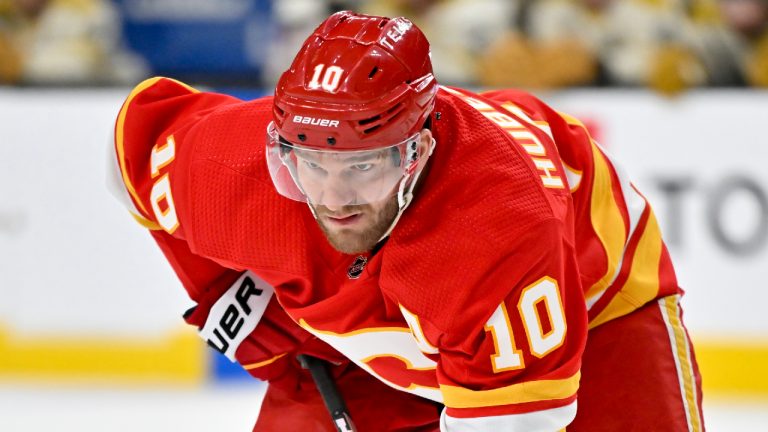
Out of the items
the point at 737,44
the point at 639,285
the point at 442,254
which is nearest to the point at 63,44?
the point at 737,44

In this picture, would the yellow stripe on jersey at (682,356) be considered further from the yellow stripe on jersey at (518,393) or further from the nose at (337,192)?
the nose at (337,192)

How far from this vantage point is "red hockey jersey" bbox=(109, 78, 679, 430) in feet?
6.36

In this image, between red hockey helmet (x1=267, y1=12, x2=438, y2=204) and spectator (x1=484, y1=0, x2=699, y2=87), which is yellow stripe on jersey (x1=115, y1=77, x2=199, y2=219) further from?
spectator (x1=484, y1=0, x2=699, y2=87)

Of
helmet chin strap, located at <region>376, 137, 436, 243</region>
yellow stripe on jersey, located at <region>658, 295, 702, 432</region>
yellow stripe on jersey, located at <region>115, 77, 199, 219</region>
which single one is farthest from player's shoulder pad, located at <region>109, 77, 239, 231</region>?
yellow stripe on jersey, located at <region>658, 295, 702, 432</region>

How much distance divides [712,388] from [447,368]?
108 inches

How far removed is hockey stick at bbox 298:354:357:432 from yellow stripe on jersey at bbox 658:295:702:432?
676 mm

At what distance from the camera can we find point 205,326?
2.60 m

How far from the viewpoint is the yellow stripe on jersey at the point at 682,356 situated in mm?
2342

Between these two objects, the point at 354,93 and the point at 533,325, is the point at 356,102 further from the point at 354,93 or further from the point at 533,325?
the point at 533,325

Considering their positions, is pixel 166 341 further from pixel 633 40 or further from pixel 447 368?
pixel 447 368

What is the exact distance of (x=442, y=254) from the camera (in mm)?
1958

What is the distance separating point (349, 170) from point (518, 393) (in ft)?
1.53

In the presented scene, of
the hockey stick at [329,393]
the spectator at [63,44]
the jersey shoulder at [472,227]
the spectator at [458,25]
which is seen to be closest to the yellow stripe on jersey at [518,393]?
the jersey shoulder at [472,227]

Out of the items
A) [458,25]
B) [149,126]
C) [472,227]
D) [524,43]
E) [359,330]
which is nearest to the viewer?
[472,227]
